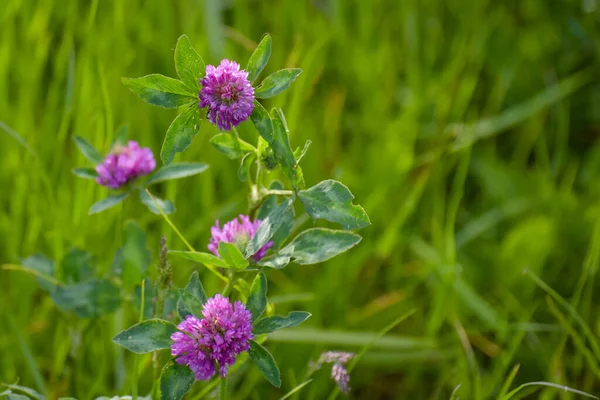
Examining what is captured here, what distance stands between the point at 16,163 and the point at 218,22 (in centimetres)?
64

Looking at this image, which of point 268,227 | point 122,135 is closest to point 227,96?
point 268,227

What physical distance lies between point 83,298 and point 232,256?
19.0 inches

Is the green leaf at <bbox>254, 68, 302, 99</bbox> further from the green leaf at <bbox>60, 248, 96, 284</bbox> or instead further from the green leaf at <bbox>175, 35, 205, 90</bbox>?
the green leaf at <bbox>60, 248, 96, 284</bbox>

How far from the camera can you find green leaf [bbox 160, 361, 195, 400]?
940mm

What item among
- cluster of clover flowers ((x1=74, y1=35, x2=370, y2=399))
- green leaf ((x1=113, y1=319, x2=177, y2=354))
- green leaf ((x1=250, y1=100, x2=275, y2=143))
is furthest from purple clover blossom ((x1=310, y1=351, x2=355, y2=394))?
green leaf ((x1=250, y1=100, x2=275, y2=143))

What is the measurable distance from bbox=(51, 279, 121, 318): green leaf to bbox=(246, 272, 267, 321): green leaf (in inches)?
17.0

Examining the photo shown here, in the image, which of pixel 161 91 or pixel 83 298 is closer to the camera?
pixel 161 91

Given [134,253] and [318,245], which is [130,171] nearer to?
[134,253]

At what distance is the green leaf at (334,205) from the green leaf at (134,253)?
0.43 meters

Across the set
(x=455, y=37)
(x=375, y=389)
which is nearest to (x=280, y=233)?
(x=375, y=389)

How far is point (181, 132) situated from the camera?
37.3 inches

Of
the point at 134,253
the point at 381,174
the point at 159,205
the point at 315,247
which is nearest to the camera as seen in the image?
the point at 315,247

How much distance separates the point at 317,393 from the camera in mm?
1531

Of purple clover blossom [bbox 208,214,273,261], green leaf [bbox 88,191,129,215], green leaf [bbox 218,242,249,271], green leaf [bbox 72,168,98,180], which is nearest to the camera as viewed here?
green leaf [bbox 218,242,249,271]
